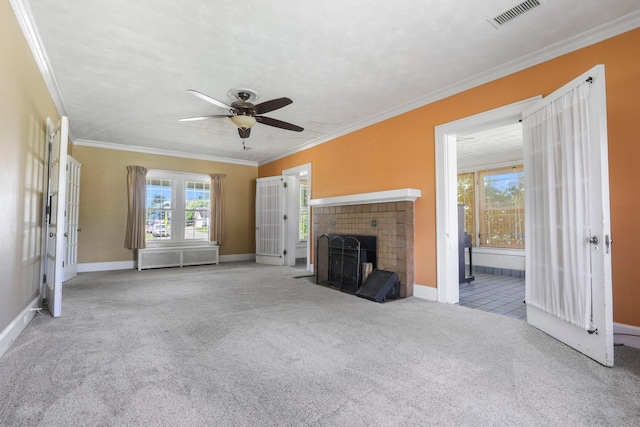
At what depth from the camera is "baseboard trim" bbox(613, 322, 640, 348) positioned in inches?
95.0

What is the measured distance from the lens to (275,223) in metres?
7.23

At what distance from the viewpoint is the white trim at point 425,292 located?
3878mm

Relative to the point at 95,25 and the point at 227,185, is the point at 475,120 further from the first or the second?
the point at 227,185

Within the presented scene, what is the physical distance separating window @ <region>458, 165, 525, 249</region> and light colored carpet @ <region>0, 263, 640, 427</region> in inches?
149

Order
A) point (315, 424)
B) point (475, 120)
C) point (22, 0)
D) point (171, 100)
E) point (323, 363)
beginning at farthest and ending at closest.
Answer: point (171, 100) < point (475, 120) < point (22, 0) < point (323, 363) < point (315, 424)

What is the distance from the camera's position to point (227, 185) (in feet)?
26.1

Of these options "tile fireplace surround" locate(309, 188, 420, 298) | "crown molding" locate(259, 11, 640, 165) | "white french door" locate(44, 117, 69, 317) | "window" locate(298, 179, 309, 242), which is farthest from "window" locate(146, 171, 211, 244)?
"crown molding" locate(259, 11, 640, 165)

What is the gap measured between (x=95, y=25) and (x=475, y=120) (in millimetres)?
3863

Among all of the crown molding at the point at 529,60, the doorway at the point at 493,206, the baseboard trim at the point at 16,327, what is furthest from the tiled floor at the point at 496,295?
the baseboard trim at the point at 16,327

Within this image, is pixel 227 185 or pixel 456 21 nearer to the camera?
pixel 456 21

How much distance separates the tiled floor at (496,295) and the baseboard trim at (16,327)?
4.33 metres

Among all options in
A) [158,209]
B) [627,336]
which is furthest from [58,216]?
[627,336]

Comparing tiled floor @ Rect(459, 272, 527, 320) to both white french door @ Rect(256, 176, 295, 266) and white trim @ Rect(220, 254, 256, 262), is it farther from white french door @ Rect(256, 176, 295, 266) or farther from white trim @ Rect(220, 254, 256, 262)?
white trim @ Rect(220, 254, 256, 262)

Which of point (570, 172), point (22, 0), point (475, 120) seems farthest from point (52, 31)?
point (570, 172)
